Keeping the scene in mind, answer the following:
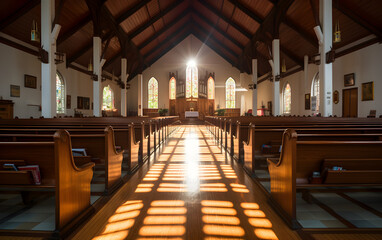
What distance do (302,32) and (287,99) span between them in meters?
5.80

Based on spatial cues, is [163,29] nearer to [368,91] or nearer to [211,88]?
[211,88]

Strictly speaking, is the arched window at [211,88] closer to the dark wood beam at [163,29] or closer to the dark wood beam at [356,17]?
the dark wood beam at [163,29]

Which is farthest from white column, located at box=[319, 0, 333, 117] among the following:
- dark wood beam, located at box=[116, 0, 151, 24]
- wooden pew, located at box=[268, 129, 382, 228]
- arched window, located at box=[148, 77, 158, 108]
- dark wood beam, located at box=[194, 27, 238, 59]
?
arched window, located at box=[148, 77, 158, 108]

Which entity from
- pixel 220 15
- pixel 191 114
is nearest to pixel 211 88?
pixel 191 114

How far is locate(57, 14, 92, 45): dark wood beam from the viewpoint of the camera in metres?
9.84

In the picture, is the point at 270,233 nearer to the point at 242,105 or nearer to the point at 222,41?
the point at 222,41

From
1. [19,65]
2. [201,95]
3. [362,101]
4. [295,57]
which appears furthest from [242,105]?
[19,65]

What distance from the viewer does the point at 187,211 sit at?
76.7 inches

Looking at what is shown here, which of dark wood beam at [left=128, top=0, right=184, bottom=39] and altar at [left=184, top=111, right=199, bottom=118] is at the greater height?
dark wood beam at [left=128, top=0, right=184, bottom=39]

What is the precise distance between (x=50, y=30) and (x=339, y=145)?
7.89m

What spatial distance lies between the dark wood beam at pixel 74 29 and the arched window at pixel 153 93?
9.91 m

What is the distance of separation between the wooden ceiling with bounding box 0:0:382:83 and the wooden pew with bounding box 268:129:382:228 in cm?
721

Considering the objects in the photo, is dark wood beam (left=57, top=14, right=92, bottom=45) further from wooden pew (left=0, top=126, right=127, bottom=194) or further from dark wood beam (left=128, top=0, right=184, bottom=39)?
wooden pew (left=0, top=126, right=127, bottom=194)

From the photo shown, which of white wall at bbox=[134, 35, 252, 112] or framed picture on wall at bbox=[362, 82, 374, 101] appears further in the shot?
white wall at bbox=[134, 35, 252, 112]
